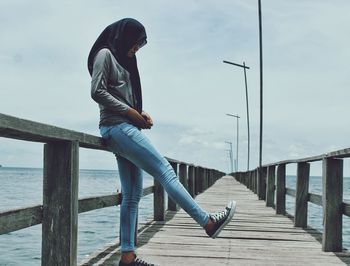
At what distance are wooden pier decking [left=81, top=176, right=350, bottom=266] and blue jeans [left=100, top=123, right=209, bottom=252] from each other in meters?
0.56

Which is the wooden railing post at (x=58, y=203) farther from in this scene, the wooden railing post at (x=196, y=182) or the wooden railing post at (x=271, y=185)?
the wooden railing post at (x=196, y=182)

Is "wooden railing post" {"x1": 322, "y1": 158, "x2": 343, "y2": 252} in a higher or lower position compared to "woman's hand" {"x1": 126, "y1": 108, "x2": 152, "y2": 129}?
lower

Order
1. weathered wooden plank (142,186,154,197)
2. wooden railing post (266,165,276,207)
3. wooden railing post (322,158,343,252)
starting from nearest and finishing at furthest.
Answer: wooden railing post (322,158,343,252) < weathered wooden plank (142,186,154,197) < wooden railing post (266,165,276,207)

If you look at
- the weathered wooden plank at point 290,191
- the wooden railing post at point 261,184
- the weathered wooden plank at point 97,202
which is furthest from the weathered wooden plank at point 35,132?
the wooden railing post at point 261,184

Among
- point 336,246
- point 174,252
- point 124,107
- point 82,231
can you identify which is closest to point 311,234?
point 336,246

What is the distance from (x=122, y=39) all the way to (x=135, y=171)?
1012 mm

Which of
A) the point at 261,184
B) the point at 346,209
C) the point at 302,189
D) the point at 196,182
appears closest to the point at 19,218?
the point at 346,209

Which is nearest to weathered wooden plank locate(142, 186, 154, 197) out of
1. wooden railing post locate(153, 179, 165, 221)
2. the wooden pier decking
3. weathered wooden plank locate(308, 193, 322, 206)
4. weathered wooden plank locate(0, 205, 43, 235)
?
wooden railing post locate(153, 179, 165, 221)

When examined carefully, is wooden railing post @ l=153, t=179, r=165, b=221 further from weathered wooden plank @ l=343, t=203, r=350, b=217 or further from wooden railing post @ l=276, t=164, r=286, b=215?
weathered wooden plank @ l=343, t=203, r=350, b=217

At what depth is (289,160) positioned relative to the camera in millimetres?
8719

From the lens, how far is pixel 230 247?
576cm

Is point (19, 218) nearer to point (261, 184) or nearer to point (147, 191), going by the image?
point (147, 191)

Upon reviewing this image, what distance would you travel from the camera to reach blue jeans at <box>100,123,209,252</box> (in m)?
4.00

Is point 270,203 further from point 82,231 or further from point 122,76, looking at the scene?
point 122,76
